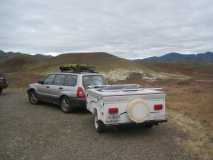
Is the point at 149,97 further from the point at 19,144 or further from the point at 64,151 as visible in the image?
the point at 19,144

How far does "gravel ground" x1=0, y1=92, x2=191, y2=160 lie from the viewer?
5830mm


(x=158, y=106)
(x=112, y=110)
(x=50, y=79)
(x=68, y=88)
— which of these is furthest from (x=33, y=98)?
(x=158, y=106)

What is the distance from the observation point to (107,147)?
21.1ft

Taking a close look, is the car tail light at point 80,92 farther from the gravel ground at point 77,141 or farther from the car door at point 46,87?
the car door at point 46,87

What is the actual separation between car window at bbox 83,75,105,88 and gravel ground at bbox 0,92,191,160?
1.37 metres

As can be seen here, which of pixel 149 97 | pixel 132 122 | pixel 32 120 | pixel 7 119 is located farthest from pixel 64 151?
pixel 7 119

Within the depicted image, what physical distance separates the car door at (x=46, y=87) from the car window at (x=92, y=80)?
81.1 inches

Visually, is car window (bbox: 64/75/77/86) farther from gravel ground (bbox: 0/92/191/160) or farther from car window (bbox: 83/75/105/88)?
gravel ground (bbox: 0/92/191/160)

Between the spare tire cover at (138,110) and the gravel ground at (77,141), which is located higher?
the spare tire cover at (138,110)

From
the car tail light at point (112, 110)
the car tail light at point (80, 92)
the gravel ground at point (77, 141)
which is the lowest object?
the gravel ground at point (77, 141)

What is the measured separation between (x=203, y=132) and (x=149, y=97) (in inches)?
77.8

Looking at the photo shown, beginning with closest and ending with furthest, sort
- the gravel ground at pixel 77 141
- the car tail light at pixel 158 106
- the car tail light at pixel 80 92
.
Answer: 1. the gravel ground at pixel 77 141
2. the car tail light at pixel 158 106
3. the car tail light at pixel 80 92

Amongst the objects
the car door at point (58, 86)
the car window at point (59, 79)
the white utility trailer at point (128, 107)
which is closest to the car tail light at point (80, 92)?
the car door at point (58, 86)

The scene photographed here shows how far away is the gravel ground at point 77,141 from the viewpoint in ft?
19.1
